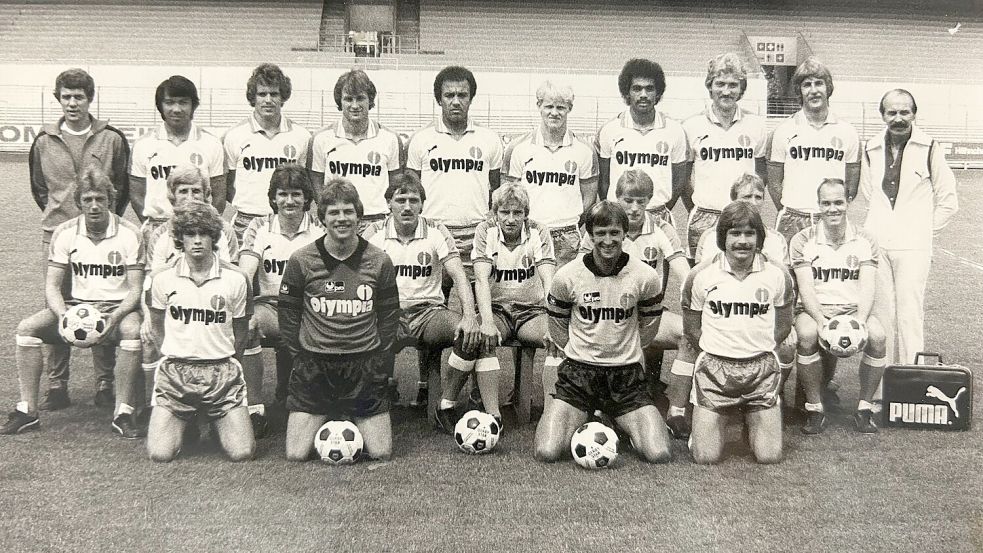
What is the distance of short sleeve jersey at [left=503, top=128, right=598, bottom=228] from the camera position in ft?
15.8

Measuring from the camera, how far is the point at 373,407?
12.6ft

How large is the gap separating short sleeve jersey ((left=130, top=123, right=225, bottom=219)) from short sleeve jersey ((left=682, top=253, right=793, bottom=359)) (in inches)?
105

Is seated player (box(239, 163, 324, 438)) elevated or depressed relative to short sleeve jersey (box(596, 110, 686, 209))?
depressed

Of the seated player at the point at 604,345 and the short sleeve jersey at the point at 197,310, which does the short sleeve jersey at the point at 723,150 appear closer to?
the seated player at the point at 604,345

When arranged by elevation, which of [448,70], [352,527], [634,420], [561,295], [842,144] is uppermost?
[448,70]

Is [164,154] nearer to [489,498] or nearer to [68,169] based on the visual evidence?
[68,169]

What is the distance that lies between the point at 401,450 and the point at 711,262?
1.67 m

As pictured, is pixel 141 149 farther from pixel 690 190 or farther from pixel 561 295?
pixel 690 190

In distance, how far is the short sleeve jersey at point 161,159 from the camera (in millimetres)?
4531

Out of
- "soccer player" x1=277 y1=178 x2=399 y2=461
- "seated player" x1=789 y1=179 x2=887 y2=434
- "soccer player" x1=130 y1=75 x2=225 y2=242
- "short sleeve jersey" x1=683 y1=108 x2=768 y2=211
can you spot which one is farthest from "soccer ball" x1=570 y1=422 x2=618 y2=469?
"soccer player" x1=130 y1=75 x2=225 y2=242

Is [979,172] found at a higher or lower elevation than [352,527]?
higher

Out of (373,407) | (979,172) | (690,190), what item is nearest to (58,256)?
(373,407)

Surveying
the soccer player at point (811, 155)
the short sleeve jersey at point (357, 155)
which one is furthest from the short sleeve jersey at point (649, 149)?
the short sleeve jersey at point (357, 155)

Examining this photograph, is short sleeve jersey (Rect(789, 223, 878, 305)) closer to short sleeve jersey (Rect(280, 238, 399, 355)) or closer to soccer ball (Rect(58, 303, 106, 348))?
short sleeve jersey (Rect(280, 238, 399, 355))
